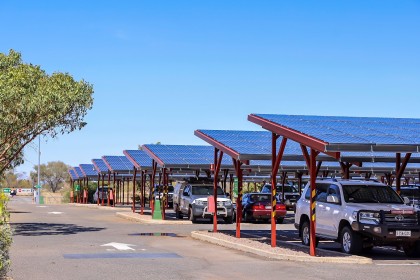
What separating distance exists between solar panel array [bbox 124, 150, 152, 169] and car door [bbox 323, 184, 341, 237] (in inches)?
887

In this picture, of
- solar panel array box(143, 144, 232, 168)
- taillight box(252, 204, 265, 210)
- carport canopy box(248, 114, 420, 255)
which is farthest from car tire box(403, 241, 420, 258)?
taillight box(252, 204, 265, 210)

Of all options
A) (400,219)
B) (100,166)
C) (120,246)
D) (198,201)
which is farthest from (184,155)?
(100,166)

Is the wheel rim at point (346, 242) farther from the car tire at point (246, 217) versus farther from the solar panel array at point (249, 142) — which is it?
the car tire at point (246, 217)

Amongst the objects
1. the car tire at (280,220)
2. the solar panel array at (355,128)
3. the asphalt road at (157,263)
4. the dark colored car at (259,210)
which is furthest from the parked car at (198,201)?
the solar panel array at (355,128)

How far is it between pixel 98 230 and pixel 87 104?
5092 mm

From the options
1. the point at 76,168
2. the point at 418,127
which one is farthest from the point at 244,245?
the point at 76,168

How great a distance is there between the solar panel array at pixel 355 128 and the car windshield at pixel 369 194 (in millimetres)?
1585

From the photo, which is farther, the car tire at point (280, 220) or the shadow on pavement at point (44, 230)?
the car tire at point (280, 220)

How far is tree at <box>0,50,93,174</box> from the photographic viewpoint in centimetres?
2762

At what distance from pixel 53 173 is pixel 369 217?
152080 millimetres

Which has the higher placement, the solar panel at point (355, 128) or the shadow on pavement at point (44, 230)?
the solar panel at point (355, 128)

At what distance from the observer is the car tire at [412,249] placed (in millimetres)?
19812

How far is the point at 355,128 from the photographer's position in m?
21.0

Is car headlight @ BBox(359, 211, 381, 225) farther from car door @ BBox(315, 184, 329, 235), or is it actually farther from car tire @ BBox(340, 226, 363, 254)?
car door @ BBox(315, 184, 329, 235)
